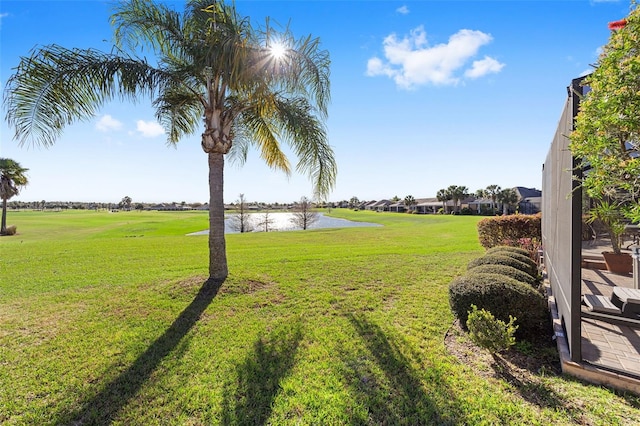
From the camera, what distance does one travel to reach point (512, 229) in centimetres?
1084

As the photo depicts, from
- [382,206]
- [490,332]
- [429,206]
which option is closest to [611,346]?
[490,332]

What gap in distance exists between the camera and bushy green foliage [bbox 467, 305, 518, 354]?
3146mm

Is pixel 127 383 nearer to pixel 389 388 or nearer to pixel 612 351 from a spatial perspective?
pixel 389 388

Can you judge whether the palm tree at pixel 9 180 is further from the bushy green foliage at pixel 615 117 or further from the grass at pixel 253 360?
the bushy green foliage at pixel 615 117

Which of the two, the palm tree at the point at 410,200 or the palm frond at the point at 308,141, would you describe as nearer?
the palm frond at the point at 308,141

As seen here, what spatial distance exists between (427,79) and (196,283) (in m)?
9.23

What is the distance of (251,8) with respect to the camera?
599 cm

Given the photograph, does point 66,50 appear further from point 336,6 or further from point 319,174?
point 336,6

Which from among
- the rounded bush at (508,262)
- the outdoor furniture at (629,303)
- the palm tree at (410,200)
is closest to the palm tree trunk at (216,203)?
the rounded bush at (508,262)

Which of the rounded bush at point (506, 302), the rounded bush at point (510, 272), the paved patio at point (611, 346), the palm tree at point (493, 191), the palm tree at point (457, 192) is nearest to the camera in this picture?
the paved patio at point (611, 346)

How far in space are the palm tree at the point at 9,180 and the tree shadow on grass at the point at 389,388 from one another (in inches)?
1334

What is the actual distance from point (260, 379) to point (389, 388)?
144 cm

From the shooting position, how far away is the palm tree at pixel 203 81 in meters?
4.83

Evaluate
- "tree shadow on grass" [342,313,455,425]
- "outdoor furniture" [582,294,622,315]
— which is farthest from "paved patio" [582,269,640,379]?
"tree shadow on grass" [342,313,455,425]
